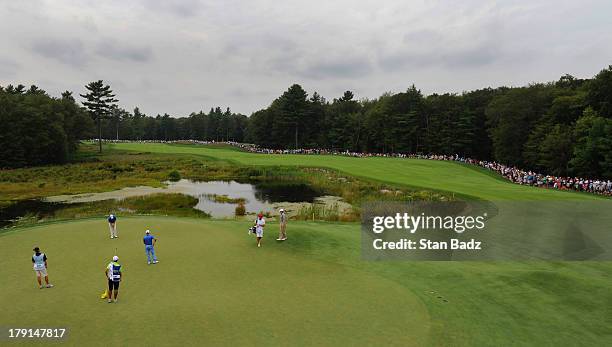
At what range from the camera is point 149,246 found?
58.5 ft

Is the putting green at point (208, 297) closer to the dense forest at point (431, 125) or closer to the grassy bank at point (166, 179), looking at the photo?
the grassy bank at point (166, 179)

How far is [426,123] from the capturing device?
10825cm

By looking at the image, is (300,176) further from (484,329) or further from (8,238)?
(484,329)

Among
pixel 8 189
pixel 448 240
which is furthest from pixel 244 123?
pixel 448 240

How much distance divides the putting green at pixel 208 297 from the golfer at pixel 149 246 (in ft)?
1.47

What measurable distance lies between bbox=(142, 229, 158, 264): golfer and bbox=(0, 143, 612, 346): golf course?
1.65 feet

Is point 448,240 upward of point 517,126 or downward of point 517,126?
downward

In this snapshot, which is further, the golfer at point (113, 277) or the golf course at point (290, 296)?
the golfer at point (113, 277)

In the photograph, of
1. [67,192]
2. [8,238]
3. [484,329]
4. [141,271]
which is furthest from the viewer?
[67,192]

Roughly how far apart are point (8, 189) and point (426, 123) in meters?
93.9

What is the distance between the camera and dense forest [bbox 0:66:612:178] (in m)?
59.7

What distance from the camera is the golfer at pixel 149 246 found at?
1756 centimetres

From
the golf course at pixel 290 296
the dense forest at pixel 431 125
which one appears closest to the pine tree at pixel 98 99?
the dense forest at pixel 431 125

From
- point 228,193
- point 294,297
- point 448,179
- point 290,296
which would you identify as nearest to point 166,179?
point 228,193
